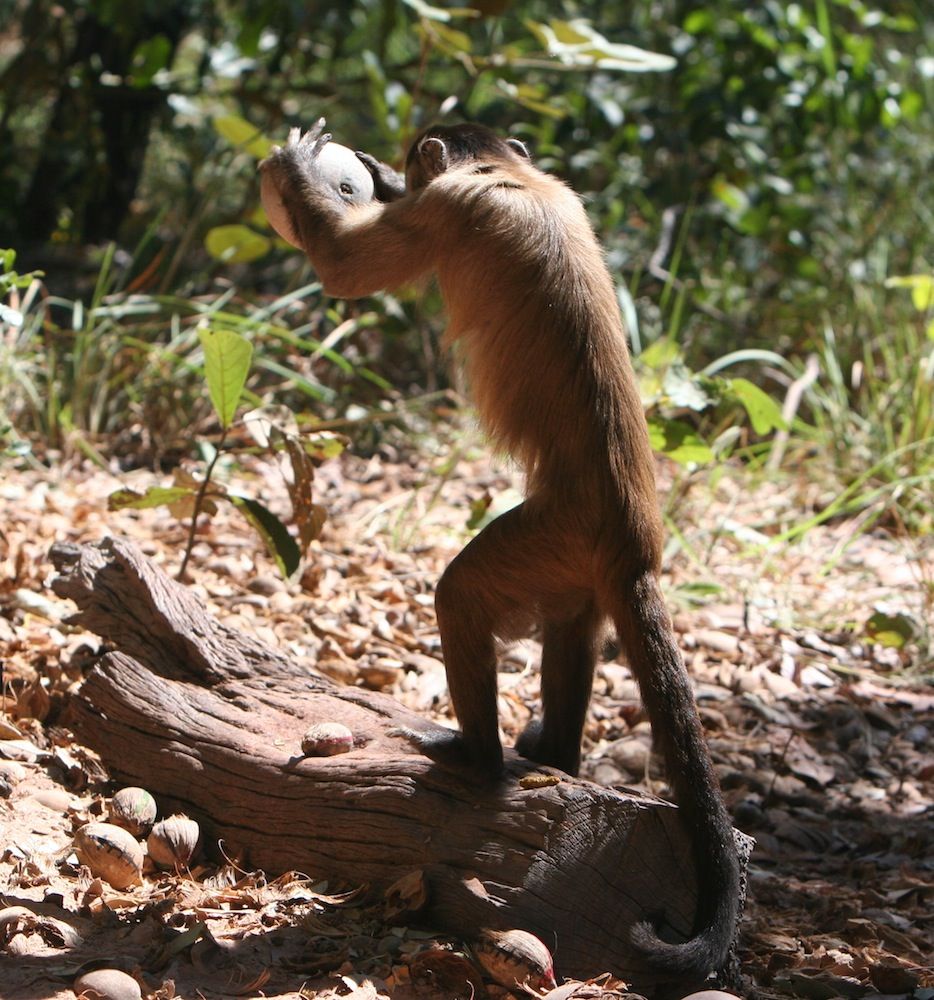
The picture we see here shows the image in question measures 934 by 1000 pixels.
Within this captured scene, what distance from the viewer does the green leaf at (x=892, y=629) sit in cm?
450

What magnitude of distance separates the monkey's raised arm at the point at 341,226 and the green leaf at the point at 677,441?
127 cm

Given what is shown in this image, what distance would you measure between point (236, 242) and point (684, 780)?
345 centimetres

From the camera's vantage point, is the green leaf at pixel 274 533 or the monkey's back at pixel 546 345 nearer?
the monkey's back at pixel 546 345

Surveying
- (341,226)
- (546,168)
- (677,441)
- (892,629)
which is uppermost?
(546,168)

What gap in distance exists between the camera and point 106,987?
2.34 meters

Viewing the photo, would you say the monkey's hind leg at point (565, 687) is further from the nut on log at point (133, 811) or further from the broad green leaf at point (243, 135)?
the broad green leaf at point (243, 135)

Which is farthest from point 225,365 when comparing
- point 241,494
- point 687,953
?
point 687,953

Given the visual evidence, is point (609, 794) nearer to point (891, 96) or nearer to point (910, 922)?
point (910, 922)

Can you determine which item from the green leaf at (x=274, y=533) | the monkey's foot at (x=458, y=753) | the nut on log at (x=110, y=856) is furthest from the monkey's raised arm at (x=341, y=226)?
the nut on log at (x=110, y=856)

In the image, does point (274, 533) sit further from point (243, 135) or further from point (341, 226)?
point (243, 135)

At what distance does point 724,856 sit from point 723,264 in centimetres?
545

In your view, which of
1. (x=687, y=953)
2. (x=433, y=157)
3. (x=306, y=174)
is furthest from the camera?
(x=306, y=174)

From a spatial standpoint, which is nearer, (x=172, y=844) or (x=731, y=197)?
(x=172, y=844)

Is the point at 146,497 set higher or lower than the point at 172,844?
higher
